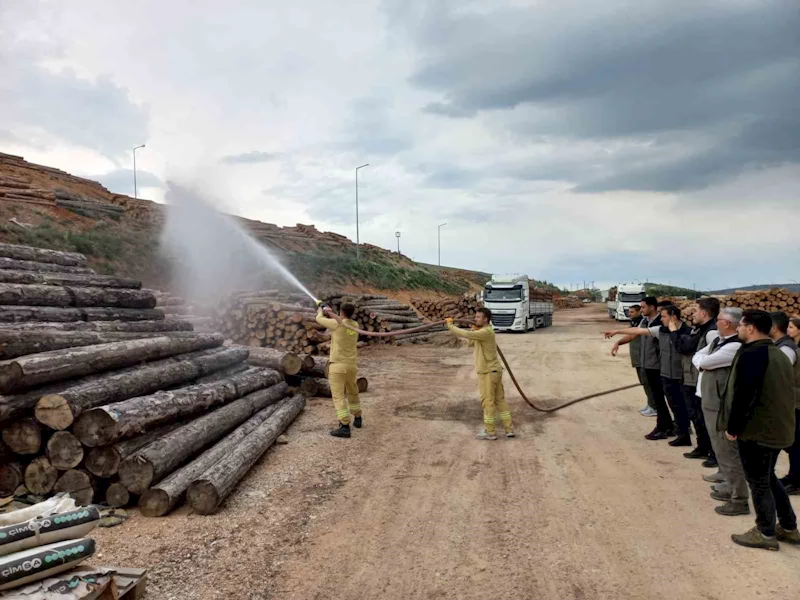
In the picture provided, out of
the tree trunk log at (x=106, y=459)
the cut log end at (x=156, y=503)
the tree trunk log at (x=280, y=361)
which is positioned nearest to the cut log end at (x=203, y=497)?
the cut log end at (x=156, y=503)

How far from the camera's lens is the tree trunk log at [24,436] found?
230 inches

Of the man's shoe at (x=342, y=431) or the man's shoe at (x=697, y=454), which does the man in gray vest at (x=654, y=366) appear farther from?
the man's shoe at (x=342, y=431)

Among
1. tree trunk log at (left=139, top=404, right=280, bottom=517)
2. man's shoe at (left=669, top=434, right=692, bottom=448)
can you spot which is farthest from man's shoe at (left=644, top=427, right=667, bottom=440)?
Result: tree trunk log at (left=139, top=404, right=280, bottom=517)

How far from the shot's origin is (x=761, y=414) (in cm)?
469

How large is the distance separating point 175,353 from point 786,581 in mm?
7760

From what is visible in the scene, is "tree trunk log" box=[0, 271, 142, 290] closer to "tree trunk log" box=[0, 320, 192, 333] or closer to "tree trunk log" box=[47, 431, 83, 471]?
"tree trunk log" box=[0, 320, 192, 333]

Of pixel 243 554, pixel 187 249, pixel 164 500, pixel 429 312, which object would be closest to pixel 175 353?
pixel 164 500

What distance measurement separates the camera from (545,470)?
23.4ft

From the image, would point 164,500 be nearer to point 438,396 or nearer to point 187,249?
point 438,396

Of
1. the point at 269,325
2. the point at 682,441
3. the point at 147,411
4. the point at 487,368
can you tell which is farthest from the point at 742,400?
the point at 269,325

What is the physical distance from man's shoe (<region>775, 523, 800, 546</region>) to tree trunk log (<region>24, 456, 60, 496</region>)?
275 inches

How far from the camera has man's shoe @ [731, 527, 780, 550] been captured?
4832mm

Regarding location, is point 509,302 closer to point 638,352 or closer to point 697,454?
point 638,352

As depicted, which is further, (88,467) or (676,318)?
(676,318)
